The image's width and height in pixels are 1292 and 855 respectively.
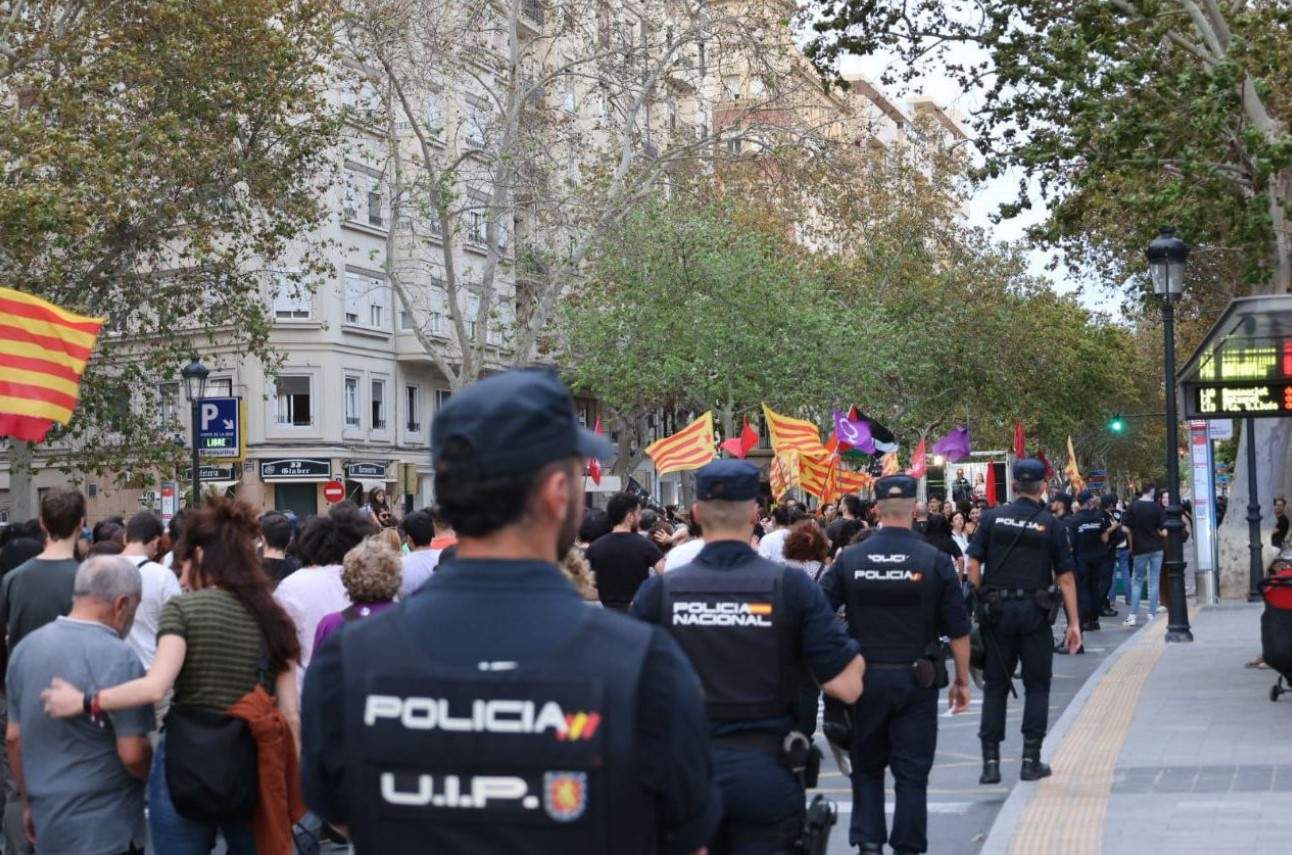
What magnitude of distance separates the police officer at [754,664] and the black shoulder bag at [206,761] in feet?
4.65

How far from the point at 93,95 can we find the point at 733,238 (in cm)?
2010

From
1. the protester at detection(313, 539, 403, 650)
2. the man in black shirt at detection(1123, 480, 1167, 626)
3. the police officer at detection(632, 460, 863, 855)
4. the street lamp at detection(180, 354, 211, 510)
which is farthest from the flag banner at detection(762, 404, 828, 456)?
the police officer at detection(632, 460, 863, 855)

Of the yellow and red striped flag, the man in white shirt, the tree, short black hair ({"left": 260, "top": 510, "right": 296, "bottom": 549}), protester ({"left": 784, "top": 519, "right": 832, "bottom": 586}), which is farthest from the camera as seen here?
the tree

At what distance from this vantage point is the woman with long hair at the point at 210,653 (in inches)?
245

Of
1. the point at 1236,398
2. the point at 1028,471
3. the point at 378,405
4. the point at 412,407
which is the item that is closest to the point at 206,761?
the point at 1028,471

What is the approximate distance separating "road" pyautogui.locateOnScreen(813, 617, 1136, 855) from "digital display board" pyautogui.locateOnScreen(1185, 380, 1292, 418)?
2665 millimetres

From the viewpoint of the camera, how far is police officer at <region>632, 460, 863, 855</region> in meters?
6.09

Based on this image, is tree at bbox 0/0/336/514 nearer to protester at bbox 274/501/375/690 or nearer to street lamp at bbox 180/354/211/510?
street lamp at bbox 180/354/211/510

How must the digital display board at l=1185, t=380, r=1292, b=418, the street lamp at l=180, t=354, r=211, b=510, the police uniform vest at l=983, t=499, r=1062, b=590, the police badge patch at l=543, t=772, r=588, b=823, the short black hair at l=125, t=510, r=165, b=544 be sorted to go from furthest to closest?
1. the street lamp at l=180, t=354, r=211, b=510
2. the digital display board at l=1185, t=380, r=1292, b=418
3. the police uniform vest at l=983, t=499, r=1062, b=590
4. the short black hair at l=125, t=510, r=165, b=544
5. the police badge patch at l=543, t=772, r=588, b=823

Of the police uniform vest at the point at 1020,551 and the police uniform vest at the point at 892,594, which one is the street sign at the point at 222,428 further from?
the police uniform vest at the point at 892,594

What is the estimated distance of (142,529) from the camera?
983 cm

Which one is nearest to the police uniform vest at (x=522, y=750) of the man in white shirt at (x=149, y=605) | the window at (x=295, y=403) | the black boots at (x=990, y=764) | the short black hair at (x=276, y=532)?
the man in white shirt at (x=149, y=605)

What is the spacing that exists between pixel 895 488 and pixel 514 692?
246 inches

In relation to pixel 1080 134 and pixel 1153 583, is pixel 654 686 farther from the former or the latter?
pixel 1153 583
